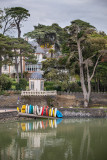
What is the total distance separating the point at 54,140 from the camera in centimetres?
2578

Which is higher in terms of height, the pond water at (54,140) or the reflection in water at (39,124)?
the reflection in water at (39,124)

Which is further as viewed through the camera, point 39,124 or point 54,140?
point 39,124

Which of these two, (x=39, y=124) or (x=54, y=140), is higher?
(x=39, y=124)

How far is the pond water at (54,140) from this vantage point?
21.1m

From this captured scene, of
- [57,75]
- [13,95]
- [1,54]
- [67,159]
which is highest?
[1,54]

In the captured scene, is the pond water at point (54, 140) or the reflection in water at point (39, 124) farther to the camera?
the reflection in water at point (39, 124)

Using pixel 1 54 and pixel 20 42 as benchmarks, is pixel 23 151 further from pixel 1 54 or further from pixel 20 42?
pixel 20 42

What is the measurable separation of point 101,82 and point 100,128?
19.2 m

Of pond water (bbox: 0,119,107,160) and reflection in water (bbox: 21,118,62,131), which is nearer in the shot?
pond water (bbox: 0,119,107,160)

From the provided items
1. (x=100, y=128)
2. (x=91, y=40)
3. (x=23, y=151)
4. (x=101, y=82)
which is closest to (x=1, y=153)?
(x=23, y=151)

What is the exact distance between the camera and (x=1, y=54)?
44344mm

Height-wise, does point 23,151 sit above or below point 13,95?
below

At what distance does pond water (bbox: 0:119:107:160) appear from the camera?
21.1m

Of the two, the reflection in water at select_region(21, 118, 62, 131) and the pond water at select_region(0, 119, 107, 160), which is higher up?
the reflection in water at select_region(21, 118, 62, 131)
